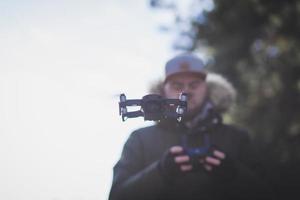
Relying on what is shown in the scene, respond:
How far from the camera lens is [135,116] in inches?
90.7

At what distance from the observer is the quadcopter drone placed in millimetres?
2250

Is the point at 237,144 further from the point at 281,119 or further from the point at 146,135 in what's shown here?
the point at 281,119

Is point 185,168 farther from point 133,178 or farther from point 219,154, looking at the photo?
point 133,178

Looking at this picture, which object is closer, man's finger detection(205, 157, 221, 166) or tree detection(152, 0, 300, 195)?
man's finger detection(205, 157, 221, 166)

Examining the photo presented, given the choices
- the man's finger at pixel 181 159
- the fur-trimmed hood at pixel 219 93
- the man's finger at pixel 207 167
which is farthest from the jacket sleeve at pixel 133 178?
the fur-trimmed hood at pixel 219 93

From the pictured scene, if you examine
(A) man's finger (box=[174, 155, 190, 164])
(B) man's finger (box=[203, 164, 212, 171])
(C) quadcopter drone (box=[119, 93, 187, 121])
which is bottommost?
(B) man's finger (box=[203, 164, 212, 171])

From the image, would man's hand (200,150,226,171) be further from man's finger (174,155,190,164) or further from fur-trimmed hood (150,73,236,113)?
fur-trimmed hood (150,73,236,113)

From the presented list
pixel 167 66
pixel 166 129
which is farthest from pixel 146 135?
pixel 167 66

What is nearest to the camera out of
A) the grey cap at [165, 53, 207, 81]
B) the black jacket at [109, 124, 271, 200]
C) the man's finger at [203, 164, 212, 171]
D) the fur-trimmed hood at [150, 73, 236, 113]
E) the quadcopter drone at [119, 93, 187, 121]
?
the quadcopter drone at [119, 93, 187, 121]

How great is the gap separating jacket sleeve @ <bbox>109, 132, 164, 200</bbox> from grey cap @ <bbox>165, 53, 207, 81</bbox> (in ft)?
3.31

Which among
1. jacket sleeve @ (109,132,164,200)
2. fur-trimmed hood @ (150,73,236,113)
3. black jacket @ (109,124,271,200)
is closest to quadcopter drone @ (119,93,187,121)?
black jacket @ (109,124,271,200)

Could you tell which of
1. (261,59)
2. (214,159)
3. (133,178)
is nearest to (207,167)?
(214,159)

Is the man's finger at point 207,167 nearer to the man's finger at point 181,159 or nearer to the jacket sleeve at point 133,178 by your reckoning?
the man's finger at point 181,159

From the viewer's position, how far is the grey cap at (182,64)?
3.04 metres
